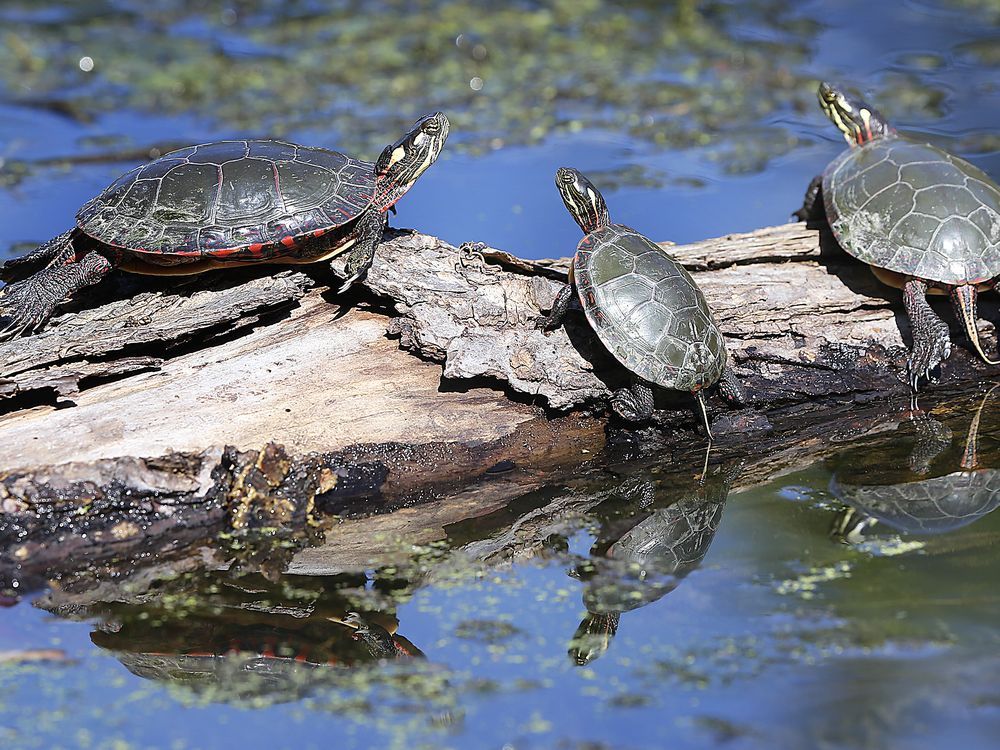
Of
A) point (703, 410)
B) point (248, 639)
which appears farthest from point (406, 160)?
point (248, 639)

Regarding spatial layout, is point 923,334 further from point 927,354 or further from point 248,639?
point 248,639

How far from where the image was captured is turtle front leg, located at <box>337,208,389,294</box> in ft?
14.1

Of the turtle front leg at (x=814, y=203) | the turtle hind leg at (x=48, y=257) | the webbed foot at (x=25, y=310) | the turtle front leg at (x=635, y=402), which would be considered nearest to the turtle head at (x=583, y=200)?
the turtle front leg at (x=635, y=402)

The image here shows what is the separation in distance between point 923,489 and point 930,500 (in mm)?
114

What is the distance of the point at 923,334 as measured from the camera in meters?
4.69

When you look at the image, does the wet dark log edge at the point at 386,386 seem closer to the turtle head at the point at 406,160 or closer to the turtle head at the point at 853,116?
the turtle head at the point at 406,160

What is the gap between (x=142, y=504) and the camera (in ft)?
12.8

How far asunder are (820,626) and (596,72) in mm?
7355

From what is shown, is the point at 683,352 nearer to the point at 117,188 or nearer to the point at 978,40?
the point at 117,188

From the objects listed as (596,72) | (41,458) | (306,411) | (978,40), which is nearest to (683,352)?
(306,411)

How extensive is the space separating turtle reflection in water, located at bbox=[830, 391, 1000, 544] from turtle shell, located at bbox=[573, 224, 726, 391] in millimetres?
775

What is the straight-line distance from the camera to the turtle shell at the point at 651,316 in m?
4.25

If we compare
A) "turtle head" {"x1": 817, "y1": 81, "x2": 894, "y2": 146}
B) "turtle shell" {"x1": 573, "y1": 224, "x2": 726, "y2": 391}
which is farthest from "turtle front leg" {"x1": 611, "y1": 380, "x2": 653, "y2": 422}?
"turtle head" {"x1": 817, "y1": 81, "x2": 894, "y2": 146}

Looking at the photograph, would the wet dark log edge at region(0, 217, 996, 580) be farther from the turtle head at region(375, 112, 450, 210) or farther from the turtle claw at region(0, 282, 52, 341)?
the turtle head at region(375, 112, 450, 210)
